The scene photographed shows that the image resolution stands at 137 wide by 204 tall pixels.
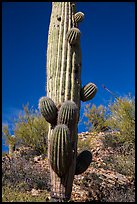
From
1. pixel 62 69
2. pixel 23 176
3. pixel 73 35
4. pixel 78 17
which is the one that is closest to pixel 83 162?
pixel 62 69

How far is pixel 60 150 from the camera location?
5.43 meters

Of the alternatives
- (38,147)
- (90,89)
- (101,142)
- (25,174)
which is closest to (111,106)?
(101,142)

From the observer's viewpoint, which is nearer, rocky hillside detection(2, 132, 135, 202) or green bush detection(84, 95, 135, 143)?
rocky hillside detection(2, 132, 135, 202)

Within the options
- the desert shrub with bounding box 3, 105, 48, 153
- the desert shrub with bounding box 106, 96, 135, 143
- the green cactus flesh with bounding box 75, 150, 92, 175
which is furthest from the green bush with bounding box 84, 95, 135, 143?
the green cactus flesh with bounding box 75, 150, 92, 175

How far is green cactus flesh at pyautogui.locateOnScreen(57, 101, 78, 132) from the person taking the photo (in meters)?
5.46

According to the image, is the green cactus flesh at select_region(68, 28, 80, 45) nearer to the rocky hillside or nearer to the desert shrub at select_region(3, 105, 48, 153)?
the rocky hillside

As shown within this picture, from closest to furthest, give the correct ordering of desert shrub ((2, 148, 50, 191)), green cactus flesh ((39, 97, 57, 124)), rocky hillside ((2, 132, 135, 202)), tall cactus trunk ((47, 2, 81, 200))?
1. green cactus flesh ((39, 97, 57, 124))
2. tall cactus trunk ((47, 2, 81, 200))
3. rocky hillside ((2, 132, 135, 202))
4. desert shrub ((2, 148, 50, 191))

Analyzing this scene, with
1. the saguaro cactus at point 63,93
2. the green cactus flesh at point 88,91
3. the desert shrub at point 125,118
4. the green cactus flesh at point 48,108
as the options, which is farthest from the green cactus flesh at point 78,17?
the desert shrub at point 125,118

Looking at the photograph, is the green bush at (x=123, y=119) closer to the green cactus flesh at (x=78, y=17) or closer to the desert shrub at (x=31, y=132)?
the desert shrub at (x=31, y=132)

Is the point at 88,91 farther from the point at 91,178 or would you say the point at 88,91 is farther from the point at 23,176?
the point at 91,178

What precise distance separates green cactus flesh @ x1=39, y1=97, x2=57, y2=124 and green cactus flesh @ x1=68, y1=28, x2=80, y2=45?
1.32 metres

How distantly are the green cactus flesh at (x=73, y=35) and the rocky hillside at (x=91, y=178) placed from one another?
3486mm

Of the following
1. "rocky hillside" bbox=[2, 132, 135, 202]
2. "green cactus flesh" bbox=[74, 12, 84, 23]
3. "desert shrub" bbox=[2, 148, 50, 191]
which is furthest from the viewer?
"desert shrub" bbox=[2, 148, 50, 191]

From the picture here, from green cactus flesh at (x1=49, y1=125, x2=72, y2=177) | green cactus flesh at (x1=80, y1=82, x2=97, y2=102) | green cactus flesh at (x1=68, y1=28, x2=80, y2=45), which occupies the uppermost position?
green cactus flesh at (x1=68, y1=28, x2=80, y2=45)
